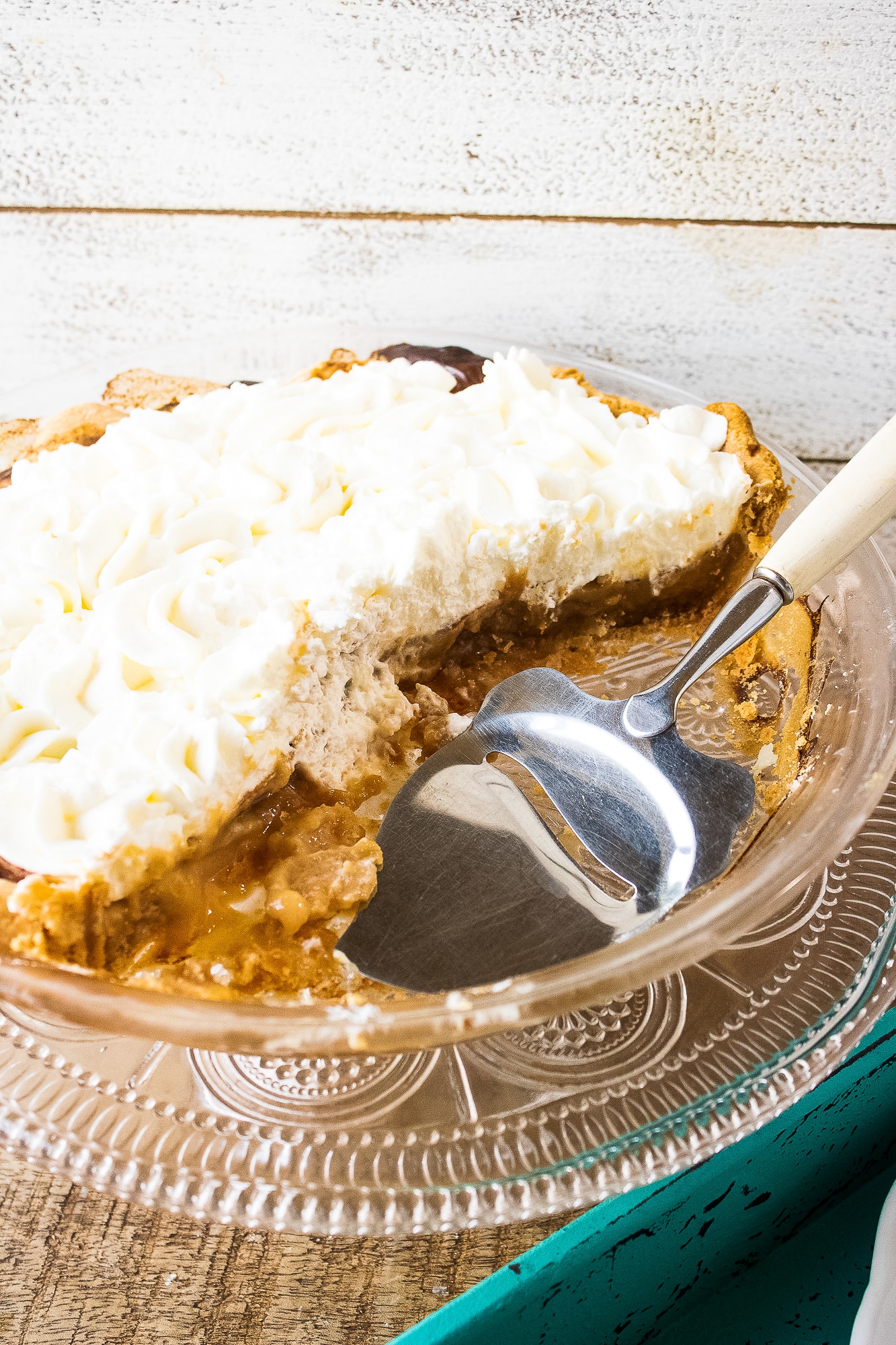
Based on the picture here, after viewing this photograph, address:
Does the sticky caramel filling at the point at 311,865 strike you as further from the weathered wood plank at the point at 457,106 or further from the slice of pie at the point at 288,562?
the weathered wood plank at the point at 457,106

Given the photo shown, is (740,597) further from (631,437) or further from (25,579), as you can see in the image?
(25,579)

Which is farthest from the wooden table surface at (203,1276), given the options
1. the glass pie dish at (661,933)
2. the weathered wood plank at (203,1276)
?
the glass pie dish at (661,933)

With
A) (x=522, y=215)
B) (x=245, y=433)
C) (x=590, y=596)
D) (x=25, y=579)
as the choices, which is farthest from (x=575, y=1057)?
(x=522, y=215)

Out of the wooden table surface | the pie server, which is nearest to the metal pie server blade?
the pie server

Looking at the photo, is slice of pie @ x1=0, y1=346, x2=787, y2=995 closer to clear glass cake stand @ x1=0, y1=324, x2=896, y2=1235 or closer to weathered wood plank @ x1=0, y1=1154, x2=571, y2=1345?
clear glass cake stand @ x1=0, y1=324, x2=896, y2=1235

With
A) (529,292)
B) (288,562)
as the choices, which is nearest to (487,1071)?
(288,562)

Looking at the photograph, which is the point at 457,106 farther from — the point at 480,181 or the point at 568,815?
the point at 568,815
